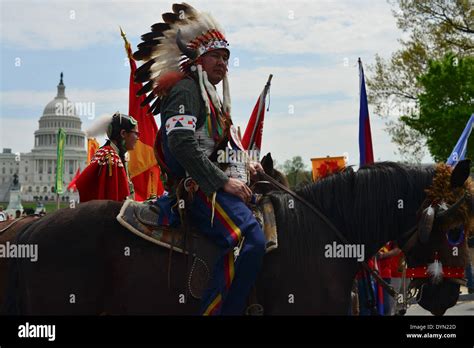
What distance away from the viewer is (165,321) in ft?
17.4

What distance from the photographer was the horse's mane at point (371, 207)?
18.3 feet

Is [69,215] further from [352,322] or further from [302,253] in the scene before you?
[352,322]

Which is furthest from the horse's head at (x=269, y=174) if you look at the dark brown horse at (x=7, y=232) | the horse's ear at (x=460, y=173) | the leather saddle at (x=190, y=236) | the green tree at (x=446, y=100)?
the green tree at (x=446, y=100)

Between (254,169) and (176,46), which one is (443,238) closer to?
(254,169)

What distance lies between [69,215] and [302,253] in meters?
1.70

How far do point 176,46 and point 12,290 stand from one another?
216 cm

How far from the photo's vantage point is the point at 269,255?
537cm

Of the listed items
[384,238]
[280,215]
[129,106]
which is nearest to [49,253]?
[280,215]

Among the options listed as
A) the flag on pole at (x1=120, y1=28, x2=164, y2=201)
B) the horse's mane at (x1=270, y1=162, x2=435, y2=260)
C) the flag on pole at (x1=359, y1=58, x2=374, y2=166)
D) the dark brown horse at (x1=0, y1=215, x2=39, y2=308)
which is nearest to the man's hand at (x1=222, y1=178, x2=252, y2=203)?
the horse's mane at (x1=270, y1=162, x2=435, y2=260)

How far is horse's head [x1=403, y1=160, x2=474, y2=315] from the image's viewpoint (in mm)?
5367

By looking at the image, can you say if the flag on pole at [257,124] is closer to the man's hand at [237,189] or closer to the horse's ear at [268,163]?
the horse's ear at [268,163]

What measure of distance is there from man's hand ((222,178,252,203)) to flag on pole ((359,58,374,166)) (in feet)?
14.1

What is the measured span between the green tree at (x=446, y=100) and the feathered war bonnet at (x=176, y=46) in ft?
76.4

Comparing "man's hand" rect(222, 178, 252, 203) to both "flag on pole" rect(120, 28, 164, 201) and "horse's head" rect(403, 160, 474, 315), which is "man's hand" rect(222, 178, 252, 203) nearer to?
"horse's head" rect(403, 160, 474, 315)
